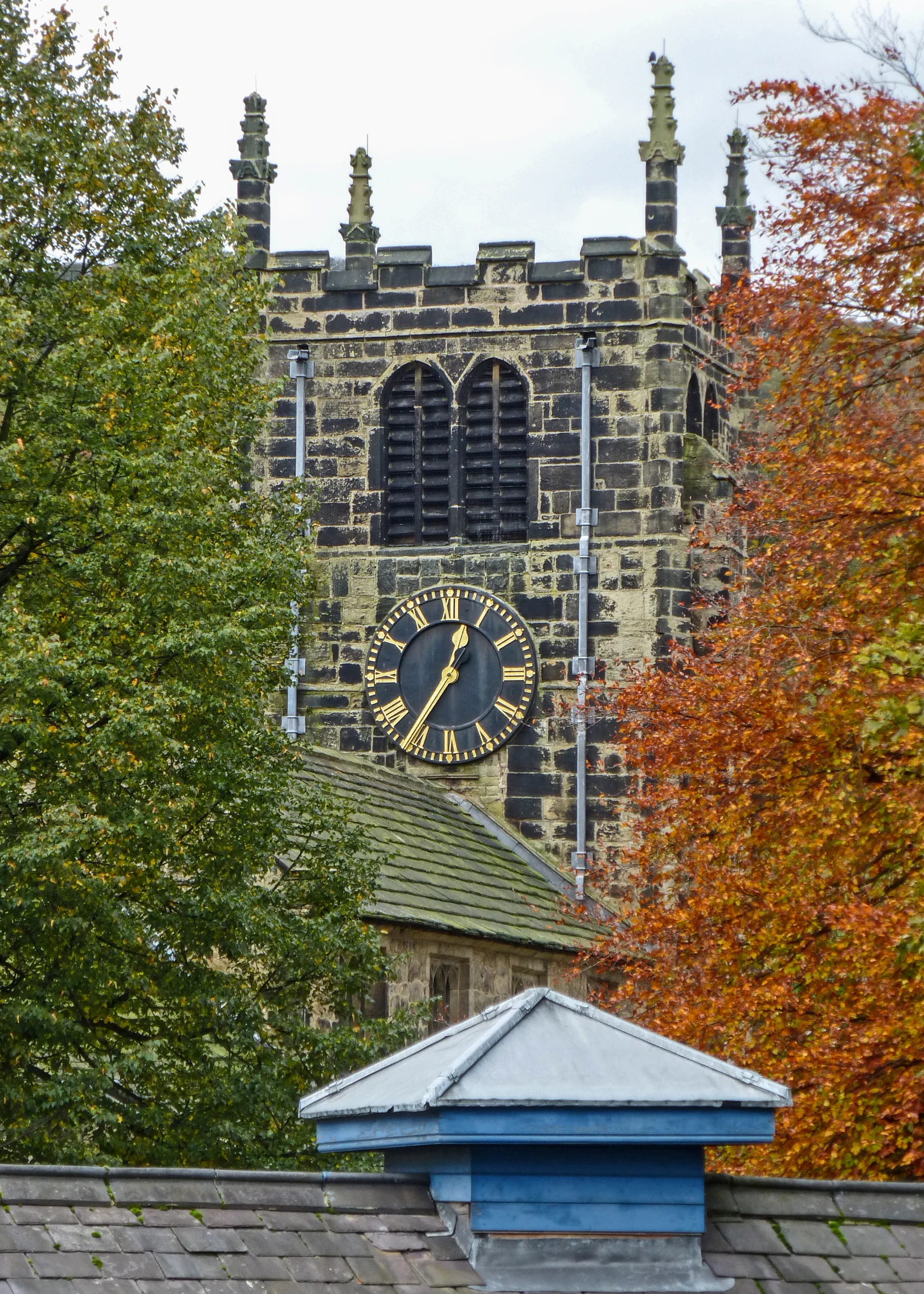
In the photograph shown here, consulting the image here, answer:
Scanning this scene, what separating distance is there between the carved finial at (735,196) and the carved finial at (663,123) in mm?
1639

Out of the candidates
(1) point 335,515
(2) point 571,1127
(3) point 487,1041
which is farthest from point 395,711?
(2) point 571,1127

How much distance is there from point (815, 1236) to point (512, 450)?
2321 cm

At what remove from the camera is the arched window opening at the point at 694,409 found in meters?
31.6

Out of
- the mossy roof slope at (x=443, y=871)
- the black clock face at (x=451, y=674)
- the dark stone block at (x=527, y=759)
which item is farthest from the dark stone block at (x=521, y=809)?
the black clock face at (x=451, y=674)

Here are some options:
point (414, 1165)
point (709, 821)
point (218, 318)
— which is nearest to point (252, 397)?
point (218, 318)

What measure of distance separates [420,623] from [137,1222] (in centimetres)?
2380

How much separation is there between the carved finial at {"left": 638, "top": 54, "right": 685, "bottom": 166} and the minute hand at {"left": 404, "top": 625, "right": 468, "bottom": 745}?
23.9ft

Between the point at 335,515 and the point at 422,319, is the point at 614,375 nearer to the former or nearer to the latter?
the point at 422,319

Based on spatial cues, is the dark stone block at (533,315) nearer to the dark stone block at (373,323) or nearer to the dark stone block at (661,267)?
the dark stone block at (661,267)

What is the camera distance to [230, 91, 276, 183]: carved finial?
32.1 metres

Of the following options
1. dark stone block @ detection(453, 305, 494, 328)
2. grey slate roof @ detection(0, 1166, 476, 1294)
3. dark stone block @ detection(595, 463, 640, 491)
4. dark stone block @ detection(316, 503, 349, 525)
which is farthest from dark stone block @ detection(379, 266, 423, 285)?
grey slate roof @ detection(0, 1166, 476, 1294)

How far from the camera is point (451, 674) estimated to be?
3119 cm

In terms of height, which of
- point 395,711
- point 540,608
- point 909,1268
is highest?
point 540,608

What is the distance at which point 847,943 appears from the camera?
14211 mm
